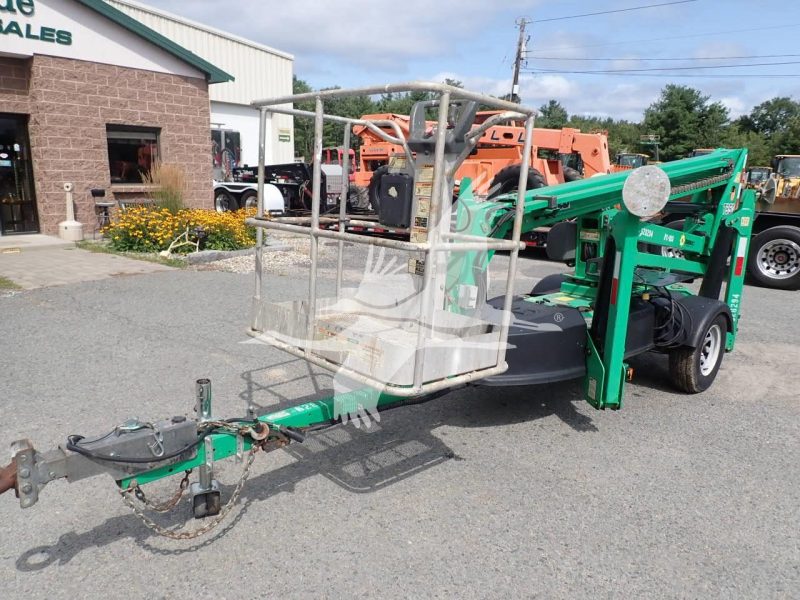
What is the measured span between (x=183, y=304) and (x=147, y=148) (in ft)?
25.6

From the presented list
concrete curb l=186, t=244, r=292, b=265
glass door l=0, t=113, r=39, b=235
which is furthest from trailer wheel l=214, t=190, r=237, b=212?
concrete curb l=186, t=244, r=292, b=265

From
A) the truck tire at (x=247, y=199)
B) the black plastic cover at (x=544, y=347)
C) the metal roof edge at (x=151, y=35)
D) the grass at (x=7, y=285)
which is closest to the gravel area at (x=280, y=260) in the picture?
the grass at (x=7, y=285)

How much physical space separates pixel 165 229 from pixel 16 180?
413cm

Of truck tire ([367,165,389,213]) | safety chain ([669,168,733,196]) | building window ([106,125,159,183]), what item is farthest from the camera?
building window ([106,125,159,183])

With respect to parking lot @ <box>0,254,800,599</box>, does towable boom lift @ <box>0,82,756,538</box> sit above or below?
above

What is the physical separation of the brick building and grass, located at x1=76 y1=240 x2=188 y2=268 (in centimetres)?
117

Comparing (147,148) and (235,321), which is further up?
(147,148)

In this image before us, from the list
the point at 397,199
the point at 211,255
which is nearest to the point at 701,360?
the point at 397,199

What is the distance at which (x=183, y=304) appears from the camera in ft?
25.8

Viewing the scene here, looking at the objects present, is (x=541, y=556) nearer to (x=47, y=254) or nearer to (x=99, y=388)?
(x=99, y=388)

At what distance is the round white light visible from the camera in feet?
13.7

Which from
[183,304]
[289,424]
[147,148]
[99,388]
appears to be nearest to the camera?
[289,424]

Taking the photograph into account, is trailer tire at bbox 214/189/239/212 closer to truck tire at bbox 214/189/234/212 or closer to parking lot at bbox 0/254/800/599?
truck tire at bbox 214/189/234/212

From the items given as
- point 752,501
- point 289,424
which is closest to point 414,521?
point 289,424
